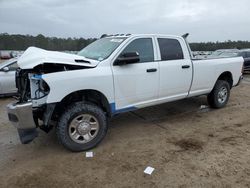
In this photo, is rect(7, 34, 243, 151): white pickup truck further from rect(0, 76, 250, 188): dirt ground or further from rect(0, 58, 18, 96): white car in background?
rect(0, 58, 18, 96): white car in background

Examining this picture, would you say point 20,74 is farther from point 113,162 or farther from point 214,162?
point 214,162

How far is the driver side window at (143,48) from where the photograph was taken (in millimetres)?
4383

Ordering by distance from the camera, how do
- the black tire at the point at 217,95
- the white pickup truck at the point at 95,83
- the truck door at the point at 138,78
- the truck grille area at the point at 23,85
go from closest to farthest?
the white pickup truck at the point at 95,83 < the truck grille area at the point at 23,85 < the truck door at the point at 138,78 < the black tire at the point at 217,95

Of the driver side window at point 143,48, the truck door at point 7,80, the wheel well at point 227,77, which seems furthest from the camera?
the truck door at point 7,80

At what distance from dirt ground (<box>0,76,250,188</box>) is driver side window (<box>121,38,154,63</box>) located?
1.52 m

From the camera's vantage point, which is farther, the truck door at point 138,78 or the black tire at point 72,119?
the truck door at point 138,78

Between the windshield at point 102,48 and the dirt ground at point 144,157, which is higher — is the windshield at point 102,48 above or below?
above

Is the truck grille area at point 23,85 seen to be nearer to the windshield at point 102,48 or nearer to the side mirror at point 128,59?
the windshield at point 102,48

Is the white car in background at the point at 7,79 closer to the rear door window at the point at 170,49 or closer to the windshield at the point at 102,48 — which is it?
the windshield at the point at 102,48

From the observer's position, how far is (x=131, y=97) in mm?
4309

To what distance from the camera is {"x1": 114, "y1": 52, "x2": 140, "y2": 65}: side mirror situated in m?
3.99

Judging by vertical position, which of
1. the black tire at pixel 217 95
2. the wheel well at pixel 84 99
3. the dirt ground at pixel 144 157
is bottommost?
the dirt ground at pixel 144 157

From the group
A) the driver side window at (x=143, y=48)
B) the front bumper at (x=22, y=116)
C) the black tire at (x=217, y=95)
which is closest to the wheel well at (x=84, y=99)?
the front bumper at (x=22, y=116)

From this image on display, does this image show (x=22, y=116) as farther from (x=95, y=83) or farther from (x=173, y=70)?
(x=173, y=70)
